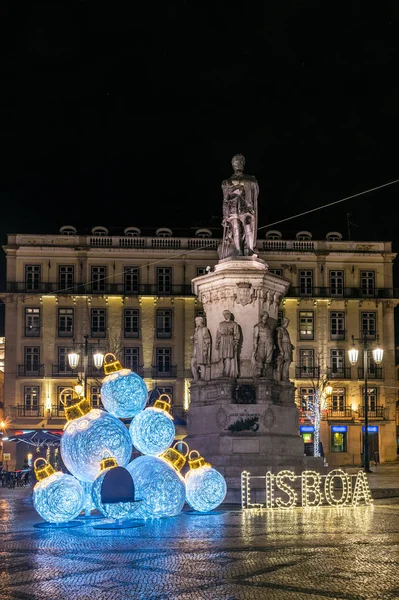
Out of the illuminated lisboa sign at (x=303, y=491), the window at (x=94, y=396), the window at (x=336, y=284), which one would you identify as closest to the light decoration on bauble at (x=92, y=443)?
the illuminated lisboa sign at (x=303, y=491)

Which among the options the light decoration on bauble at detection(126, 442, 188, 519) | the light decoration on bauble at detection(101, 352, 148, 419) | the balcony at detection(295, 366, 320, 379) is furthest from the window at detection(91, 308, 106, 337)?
the light decoration on bauble at detection(126, 442, 188, 519)

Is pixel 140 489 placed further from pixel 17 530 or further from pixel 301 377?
pixel 301 377

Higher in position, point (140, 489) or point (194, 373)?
point (194, 373)

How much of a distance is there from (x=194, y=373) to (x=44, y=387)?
138 ft

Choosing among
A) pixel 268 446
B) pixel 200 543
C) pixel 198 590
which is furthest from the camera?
pixel 268 446

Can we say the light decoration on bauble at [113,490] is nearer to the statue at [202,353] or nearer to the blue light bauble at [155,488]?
the blue light bauble at [155,488]

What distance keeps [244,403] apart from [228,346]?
1.52m

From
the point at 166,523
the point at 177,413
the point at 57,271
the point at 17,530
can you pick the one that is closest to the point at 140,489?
the point at 166,523

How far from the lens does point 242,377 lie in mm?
23594

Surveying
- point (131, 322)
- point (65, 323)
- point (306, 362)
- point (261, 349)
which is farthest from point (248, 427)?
point (65, 323)

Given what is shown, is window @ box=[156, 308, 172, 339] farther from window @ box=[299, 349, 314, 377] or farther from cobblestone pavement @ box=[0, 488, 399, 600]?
cobblestone pavement @ box=[0, 488, 399, 600]

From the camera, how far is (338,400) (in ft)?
218

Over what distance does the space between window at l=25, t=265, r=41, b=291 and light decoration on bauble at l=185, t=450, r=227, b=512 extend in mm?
49835

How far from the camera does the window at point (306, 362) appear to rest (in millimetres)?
66688
